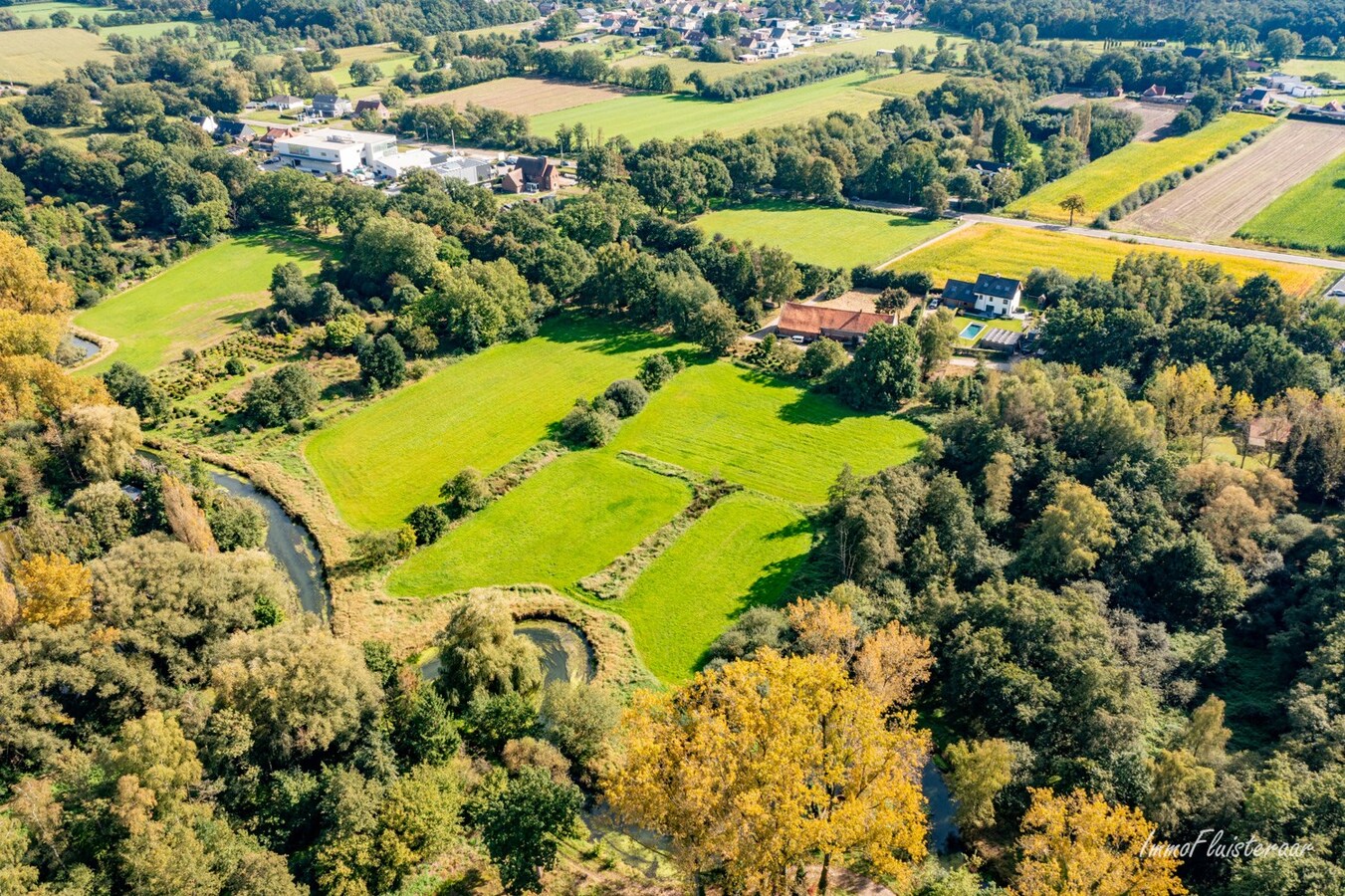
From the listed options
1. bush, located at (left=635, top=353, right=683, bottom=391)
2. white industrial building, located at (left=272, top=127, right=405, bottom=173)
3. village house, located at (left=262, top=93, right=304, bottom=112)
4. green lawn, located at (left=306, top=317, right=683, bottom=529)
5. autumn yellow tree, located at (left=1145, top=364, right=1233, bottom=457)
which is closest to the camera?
autumn yellow tree, located at (left=1145, top=364, right=1233, bottom=457)

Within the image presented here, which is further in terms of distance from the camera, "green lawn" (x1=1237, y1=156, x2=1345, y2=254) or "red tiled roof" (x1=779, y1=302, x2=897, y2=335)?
"green lawn" (x1=1237, y1=156, x2=1345, y2=254)

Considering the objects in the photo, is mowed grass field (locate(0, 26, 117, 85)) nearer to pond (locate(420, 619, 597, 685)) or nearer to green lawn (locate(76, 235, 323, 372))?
green lawn (locate(76, 235, 323, 372))

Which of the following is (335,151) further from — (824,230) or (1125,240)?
(1125,240)

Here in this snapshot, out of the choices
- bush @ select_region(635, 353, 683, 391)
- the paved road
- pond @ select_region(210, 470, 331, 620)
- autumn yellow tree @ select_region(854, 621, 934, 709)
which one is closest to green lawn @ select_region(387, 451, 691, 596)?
pond @ select_region(210, 470, 331, 620)

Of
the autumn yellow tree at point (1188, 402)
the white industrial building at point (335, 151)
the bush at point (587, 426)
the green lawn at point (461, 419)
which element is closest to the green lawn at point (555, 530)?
the bush at point (587, 426)

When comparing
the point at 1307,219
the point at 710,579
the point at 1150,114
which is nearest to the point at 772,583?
the point at 710,579

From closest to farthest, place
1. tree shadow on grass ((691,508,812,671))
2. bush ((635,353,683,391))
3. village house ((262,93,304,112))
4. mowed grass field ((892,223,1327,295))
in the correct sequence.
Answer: tree shadow on grass ((691,508,812,671)) < bush ((635,353,683,391)) < mowed grass field ((892,223,1327,295)) < village house ((262,93,304,112))
